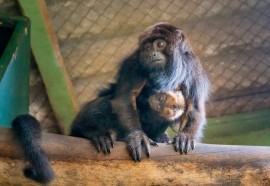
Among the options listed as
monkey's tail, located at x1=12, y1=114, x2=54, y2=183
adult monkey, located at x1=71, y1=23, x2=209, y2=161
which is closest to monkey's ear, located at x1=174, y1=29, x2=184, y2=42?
adult monkey, located at x1=71, y1=23, x2=209, y2=161

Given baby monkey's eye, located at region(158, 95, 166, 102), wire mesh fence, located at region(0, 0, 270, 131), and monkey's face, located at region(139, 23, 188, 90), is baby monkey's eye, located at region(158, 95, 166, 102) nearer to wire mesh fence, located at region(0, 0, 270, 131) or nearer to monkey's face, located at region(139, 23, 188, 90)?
monkey's face, located at region(139, 23, 188, 90)

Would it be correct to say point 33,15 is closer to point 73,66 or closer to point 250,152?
point 73,66

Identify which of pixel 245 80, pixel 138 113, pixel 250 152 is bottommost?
pixel 245 80

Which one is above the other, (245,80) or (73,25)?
(73,25)

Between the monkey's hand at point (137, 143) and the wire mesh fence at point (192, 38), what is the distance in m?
1.42

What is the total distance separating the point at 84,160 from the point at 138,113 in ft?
2.83

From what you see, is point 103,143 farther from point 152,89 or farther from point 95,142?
point 152,89

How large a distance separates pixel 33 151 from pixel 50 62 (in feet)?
5.28

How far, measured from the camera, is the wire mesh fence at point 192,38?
16.1 feet

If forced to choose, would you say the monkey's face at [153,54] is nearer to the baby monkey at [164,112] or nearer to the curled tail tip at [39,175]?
the baby monkey at [164,112]

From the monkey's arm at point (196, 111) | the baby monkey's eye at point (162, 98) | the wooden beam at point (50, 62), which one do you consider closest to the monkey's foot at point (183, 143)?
the monkey's arm at point (196, 111)

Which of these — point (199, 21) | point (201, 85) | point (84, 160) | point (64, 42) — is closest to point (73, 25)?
point (64, 42)

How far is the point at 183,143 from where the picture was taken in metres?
3.39

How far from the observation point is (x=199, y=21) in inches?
200
